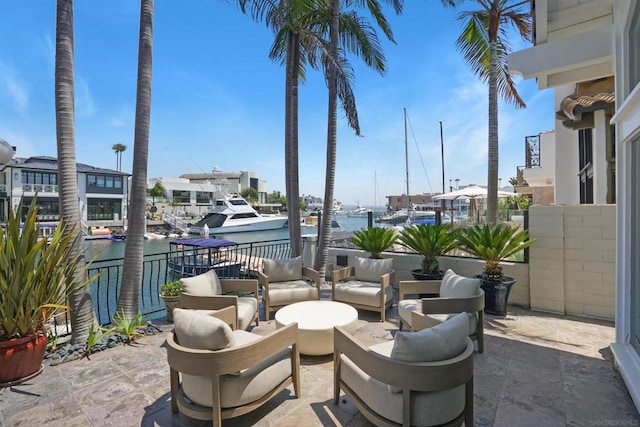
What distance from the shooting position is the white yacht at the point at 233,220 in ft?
94.1

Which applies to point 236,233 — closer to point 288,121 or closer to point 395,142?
point 395,142

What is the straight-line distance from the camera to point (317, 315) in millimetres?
3498

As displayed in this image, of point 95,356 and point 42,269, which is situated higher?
point 42,269

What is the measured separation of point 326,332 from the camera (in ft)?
10.1

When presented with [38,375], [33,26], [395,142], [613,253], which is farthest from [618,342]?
[395,142]

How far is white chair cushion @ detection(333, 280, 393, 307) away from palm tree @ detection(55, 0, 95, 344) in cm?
317

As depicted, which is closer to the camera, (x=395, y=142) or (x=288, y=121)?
(x=288, y=121)

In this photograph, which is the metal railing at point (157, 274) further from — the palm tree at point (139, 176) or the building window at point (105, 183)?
the building window at point (105, 183)

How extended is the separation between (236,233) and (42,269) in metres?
27.8

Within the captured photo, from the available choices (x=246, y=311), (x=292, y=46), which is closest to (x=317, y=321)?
(x=246, y=311)

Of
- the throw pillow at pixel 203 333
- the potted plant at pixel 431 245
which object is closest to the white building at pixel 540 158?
the potted plant at pixel 431 245

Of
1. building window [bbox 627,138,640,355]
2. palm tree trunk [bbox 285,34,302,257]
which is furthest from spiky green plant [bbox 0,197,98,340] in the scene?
building window [bbox 627,138,640,355]

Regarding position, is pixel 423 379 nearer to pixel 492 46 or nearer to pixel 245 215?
pixel 492 46

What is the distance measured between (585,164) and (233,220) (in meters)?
26.7
